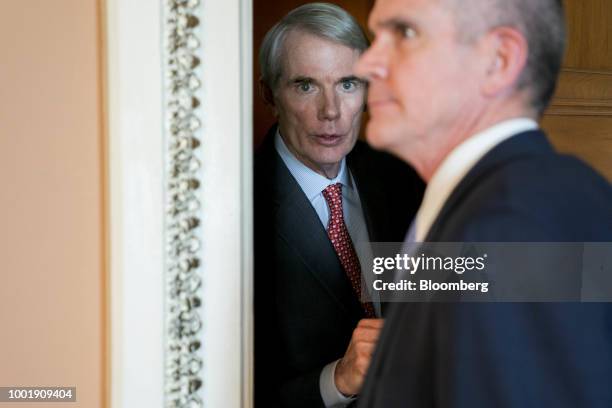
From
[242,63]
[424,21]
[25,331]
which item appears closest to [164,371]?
[25,331]

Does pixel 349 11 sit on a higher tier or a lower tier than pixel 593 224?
higher

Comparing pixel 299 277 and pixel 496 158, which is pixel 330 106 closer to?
pixel 299 277

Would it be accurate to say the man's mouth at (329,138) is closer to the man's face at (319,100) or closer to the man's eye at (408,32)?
the man's face at (319,100)

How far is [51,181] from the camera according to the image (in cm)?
64

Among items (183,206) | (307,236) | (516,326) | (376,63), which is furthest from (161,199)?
(516,326)

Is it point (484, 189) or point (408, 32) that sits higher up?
point (408, 32)

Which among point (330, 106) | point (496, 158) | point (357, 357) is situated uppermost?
point (330, 106)

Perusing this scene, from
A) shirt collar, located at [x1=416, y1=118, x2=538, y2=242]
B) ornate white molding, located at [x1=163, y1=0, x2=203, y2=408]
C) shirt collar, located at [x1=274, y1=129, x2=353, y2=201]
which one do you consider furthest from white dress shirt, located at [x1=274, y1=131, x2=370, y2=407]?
shirt collar, located at [x1=416, y1=118, x2=538, y2=242]

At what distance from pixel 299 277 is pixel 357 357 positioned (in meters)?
0.10

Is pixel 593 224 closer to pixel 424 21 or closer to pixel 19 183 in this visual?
pixel 424 21

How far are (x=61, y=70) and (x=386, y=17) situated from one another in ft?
1.03

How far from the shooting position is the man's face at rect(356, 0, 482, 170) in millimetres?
436

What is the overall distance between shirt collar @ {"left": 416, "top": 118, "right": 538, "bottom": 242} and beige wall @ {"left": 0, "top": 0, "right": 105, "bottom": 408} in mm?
312

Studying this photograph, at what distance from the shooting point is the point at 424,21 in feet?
1.44
